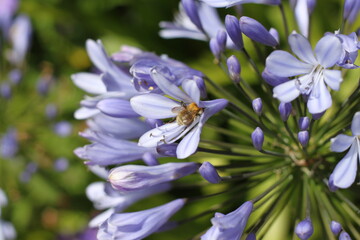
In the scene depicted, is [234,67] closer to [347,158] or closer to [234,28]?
[234,28]

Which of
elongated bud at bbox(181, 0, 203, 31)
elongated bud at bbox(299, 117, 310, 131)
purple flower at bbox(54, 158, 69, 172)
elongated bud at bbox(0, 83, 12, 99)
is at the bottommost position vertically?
purple flower at bbox(54, 158, 69, 172)

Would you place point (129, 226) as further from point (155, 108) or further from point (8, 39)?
point (8, 39)

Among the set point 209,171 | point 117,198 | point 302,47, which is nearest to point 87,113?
point 117,198

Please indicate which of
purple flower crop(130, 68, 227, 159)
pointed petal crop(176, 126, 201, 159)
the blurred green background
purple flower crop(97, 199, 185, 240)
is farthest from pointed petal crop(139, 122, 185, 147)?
the blurred green background

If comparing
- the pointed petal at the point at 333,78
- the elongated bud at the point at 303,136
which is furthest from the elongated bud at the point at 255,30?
the elongated bud at the point at 303,136

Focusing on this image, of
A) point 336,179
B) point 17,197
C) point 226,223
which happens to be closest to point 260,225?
point 226,223

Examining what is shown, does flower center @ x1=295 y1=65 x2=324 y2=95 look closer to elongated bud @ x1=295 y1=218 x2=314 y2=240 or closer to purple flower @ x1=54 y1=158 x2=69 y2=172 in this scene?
elongated bud @ x1=295 y1=218 x2=314 y2=240

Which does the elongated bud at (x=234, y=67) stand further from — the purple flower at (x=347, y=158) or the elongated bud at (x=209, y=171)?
the purple flower at (x=347, y=158)

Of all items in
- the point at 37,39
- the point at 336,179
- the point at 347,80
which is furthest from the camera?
the point at 37,39
